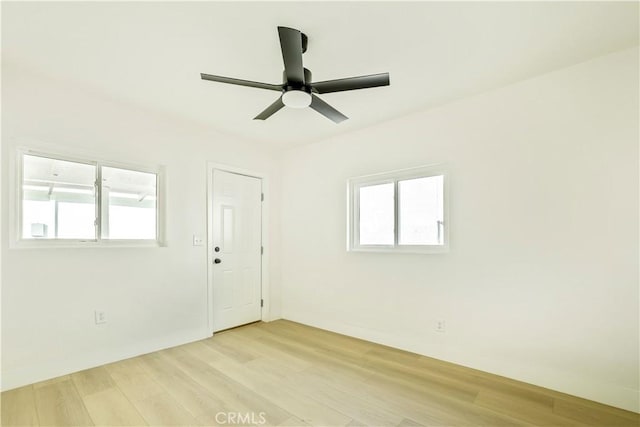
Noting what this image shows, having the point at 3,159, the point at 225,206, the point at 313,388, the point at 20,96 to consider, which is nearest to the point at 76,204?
the point at 3,159

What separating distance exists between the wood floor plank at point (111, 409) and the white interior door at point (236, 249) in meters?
1.50

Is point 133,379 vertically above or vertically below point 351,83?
below

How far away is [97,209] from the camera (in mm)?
2908

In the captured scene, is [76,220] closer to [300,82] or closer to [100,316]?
[100,316]

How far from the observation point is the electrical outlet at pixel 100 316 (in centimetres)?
279

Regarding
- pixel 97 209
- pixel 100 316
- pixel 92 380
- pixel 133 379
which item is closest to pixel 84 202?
pixel 97 209

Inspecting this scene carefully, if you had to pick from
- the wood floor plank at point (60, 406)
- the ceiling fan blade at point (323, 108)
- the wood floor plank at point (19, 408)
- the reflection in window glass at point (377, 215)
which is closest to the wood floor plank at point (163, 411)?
the wood floor plank at point (60, 406)

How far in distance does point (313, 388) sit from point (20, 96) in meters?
3.36

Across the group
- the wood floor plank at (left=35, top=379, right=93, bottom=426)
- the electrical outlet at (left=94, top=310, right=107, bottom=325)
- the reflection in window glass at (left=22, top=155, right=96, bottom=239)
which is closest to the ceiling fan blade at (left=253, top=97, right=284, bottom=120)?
the reflection in window glass at (left=22, top=155, right=96, bottom=239)

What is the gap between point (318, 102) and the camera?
234 cm

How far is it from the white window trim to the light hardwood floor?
3.68 ft

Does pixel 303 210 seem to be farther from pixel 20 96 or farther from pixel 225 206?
pixel 20 96

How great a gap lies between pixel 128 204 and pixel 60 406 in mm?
1785

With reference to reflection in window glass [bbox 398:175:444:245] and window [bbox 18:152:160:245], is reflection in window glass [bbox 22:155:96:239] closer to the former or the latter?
window [bbox 18:152:160:245]
